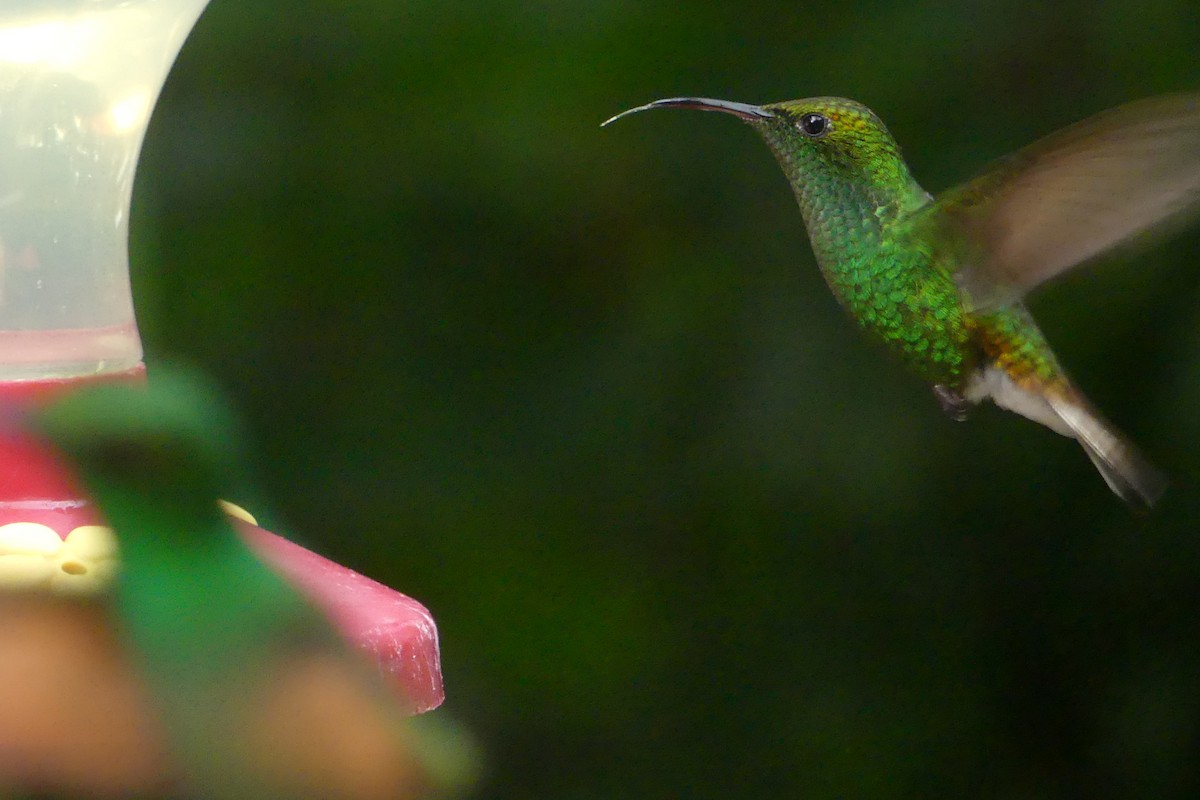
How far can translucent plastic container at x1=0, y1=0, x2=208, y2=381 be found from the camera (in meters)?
A: 1.52

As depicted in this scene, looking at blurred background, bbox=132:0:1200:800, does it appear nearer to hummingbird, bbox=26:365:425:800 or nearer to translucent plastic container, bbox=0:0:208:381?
translucent plastic container, bbox=0:0:208:381

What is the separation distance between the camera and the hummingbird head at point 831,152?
1865 mm

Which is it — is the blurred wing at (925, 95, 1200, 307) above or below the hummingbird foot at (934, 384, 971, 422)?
above

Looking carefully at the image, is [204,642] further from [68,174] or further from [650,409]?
[650,409]

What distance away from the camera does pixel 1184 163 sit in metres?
1.52

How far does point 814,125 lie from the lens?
1866 millimetres

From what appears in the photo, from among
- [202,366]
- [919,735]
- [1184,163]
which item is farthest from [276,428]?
[1184,163]

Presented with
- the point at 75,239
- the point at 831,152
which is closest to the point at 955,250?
the point at 831,152

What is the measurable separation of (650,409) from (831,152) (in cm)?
127

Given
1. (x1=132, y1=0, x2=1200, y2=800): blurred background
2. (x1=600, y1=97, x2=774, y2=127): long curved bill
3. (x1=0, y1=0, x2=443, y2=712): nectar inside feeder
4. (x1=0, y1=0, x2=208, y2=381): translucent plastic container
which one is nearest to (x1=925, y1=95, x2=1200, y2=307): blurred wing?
(x1=600, y1=97, x2=774, y2=127): long curved bill

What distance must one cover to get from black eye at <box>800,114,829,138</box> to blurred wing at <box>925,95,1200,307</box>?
166mm

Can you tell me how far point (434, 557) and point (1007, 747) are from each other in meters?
1.22

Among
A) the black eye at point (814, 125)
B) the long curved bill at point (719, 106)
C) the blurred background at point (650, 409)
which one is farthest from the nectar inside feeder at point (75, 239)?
the blurred background at point (650, 409)

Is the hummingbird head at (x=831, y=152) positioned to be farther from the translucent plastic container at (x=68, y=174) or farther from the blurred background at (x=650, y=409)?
the blurred background at (x=650, y=409)
